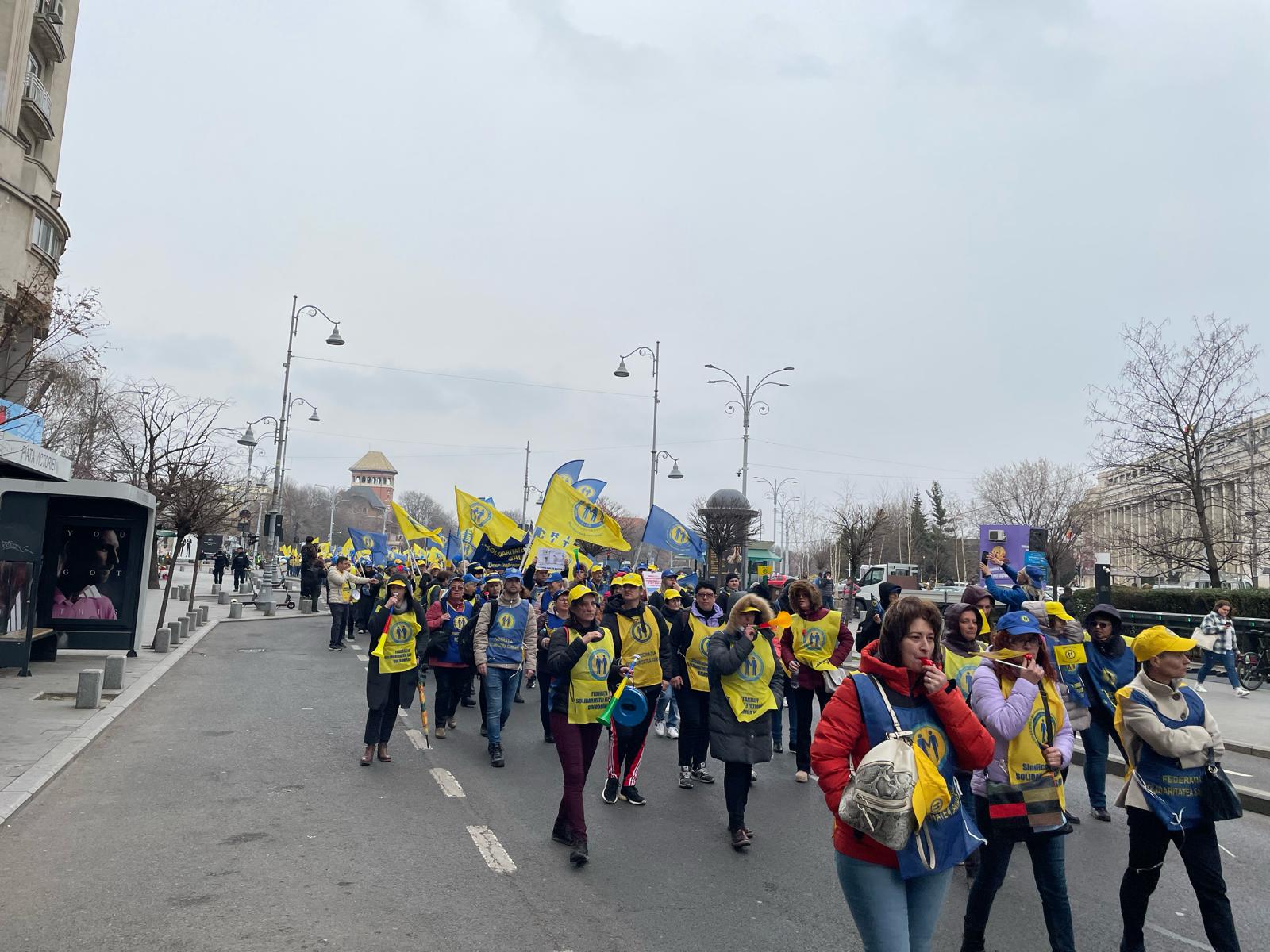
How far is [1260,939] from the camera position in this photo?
496 cm

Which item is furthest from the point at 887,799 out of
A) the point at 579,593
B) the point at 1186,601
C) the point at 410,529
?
the point at 1186,601

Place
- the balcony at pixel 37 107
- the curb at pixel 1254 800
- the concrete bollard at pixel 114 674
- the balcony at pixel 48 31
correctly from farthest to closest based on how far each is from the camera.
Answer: the balcony at pixel 48 31
the balcony at pixel 37 107
the concrete bollard at pixel 114 674
the curb at pixel 1254 800

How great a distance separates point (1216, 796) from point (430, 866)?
4286 mm

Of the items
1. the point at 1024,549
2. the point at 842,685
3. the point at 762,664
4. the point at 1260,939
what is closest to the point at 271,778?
the point at 762,664

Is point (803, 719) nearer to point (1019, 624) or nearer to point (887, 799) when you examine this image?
point (1019, 624)

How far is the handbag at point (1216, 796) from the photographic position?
4.08 meters

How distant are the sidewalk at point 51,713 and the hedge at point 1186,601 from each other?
18059 millimetres

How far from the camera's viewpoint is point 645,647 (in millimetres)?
7504

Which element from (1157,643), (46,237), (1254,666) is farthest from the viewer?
(46,237)

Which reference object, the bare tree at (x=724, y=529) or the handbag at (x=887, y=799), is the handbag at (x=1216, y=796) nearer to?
the handbag at (x=887, y=799)

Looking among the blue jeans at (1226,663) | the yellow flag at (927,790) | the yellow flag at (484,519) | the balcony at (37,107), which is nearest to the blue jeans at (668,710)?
the yellow flag at (927,790)

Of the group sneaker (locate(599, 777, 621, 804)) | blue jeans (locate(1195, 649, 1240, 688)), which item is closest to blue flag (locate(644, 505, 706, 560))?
sneaker (locate(599, 777, 621, 804))

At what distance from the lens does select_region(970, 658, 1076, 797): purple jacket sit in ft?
13.2

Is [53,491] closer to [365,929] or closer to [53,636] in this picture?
[53,636]
